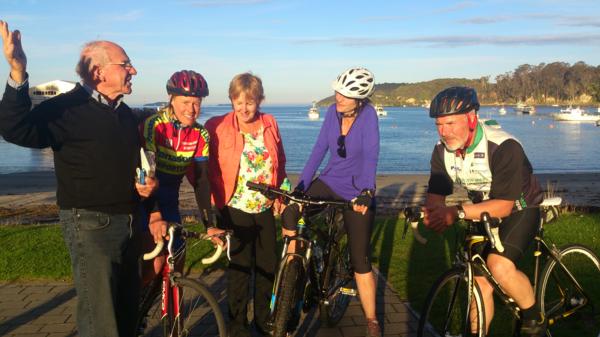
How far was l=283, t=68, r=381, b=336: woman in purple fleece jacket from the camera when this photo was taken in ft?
14.9

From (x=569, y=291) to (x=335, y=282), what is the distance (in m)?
1.93

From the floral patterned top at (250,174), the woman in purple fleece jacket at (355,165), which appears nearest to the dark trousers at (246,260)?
the floral patterned top at (250,174)

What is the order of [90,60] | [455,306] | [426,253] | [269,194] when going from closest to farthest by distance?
[90,60] → [455,306] → [269,194] → [426,253]

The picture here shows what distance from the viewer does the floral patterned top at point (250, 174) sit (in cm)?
447

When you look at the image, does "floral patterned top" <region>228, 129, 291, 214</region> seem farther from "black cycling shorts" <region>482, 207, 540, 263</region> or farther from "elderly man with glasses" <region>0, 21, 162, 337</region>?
"black cycling shorts" <region>482, 207, 540, 263</region>

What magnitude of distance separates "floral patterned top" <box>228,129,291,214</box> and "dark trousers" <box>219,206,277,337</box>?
0.07 meters

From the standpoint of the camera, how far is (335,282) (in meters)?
4.94

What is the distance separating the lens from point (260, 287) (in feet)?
15.4

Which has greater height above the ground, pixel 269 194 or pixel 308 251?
pixel 269 194

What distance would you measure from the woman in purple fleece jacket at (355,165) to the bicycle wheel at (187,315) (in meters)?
1.07

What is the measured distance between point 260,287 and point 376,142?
156 centimetres

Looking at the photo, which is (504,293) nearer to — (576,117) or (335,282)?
(335,282)

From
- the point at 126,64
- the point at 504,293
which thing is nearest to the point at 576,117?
the point at 504,293

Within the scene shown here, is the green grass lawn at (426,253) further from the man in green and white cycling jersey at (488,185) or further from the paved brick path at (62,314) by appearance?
the man in green and white cycling jersey at (488,185)
